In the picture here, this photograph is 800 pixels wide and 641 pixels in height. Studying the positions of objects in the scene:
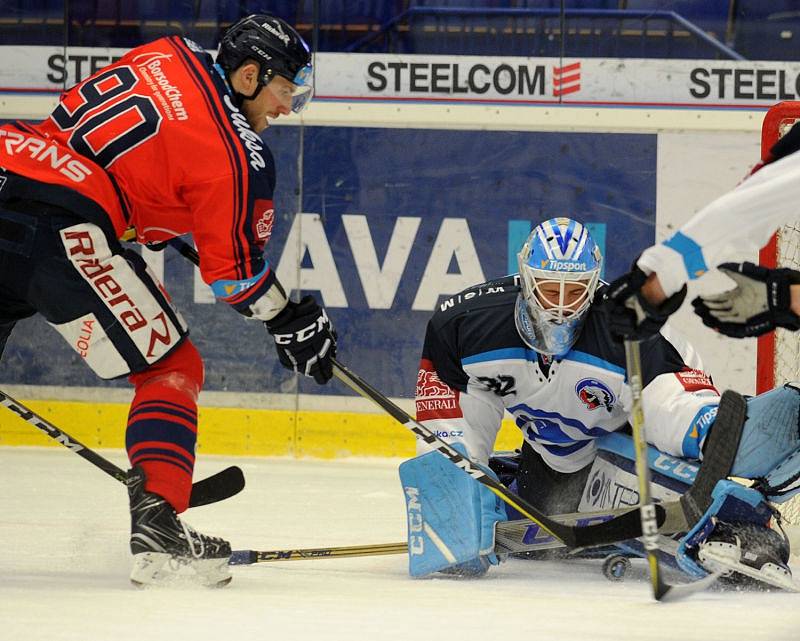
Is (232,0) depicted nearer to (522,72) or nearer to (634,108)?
(522,72)

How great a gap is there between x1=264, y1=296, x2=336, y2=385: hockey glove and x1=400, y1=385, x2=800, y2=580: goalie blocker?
1.27ft

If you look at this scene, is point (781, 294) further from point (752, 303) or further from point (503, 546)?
point (503, 546)

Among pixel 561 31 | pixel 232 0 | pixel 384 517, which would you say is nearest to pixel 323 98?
pixel 232 0

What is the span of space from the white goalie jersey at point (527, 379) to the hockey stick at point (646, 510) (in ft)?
1.10

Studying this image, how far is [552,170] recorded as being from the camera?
4.70m

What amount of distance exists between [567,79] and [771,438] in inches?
107

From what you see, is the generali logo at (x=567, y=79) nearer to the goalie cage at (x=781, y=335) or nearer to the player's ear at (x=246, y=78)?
the goalie cage at (x=781, y=335)

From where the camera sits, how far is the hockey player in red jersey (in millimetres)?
2543

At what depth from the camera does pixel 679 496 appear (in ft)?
9.31

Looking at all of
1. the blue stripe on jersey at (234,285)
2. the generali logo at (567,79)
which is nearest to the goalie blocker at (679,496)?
the blue stripe on jersey at (234,285)

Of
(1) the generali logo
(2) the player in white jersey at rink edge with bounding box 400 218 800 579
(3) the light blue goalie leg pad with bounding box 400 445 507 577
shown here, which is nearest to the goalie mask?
(2) the player in white jersey at rink edge with bounding box 400 218 800 579

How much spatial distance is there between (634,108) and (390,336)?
1.22 metres

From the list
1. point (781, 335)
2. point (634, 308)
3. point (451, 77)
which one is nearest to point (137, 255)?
point (634, 308)

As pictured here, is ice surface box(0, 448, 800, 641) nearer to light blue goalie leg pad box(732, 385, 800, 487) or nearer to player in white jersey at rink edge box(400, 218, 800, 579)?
player in white jersey at rink edge box(400, 218, 800, 579)
